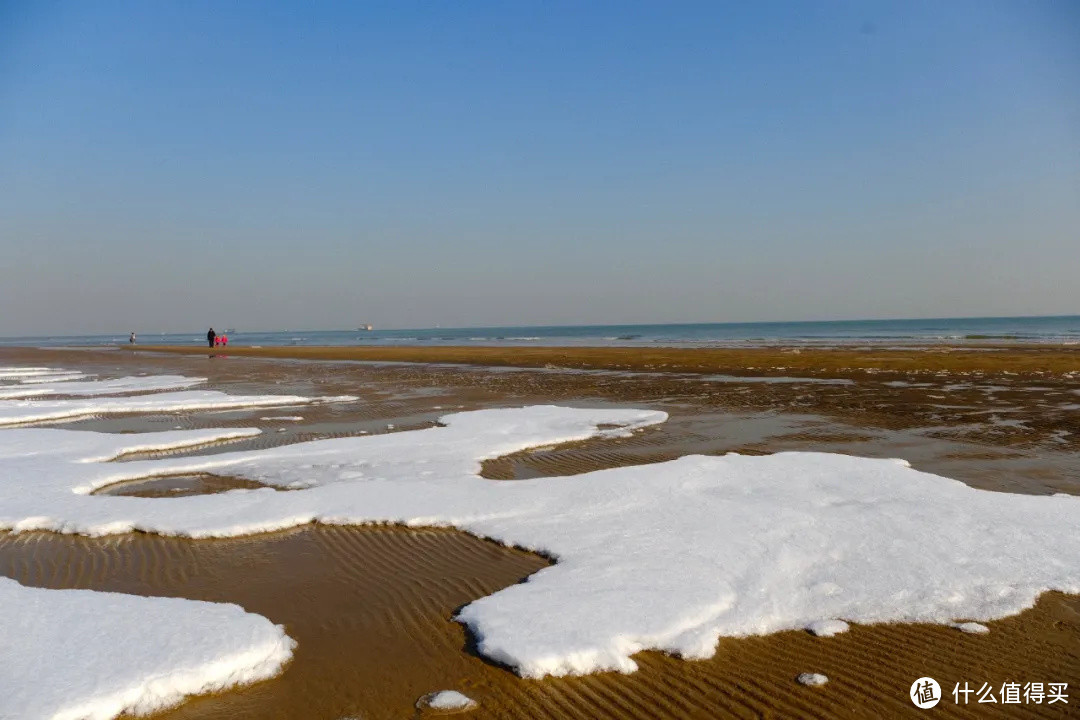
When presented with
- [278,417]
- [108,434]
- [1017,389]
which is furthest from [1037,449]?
[108,434]

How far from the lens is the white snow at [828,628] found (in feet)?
15.5

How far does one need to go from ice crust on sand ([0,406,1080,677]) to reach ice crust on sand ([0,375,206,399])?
37.1 ft

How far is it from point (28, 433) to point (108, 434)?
61.0 inches

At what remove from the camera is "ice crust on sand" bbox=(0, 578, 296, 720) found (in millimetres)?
3881

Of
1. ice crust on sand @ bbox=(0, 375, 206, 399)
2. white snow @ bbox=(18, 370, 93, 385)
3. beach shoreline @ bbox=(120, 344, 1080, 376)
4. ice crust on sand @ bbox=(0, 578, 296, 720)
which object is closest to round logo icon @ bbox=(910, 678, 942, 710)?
ice crust on sand @ bbox=(0, 578, 296, 720)

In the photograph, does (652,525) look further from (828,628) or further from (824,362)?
(824,362)

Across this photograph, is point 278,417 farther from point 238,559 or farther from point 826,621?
point 826,621

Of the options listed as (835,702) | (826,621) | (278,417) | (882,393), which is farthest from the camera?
(882,393)

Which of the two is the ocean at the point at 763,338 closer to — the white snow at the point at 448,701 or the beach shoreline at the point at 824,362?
the beach shoreline at the point at 824,362

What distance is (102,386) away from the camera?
24.4 meters

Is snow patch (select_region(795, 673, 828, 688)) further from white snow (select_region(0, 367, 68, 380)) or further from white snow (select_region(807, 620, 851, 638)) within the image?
white snow (select_region(0, 367, 68, 380))

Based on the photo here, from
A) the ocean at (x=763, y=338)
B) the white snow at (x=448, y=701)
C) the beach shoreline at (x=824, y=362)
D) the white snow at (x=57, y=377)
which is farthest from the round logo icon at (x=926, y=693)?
the ocean at (x=763, y=338)

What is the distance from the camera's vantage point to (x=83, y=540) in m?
7.13

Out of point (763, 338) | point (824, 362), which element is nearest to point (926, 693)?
point (824, 362)
